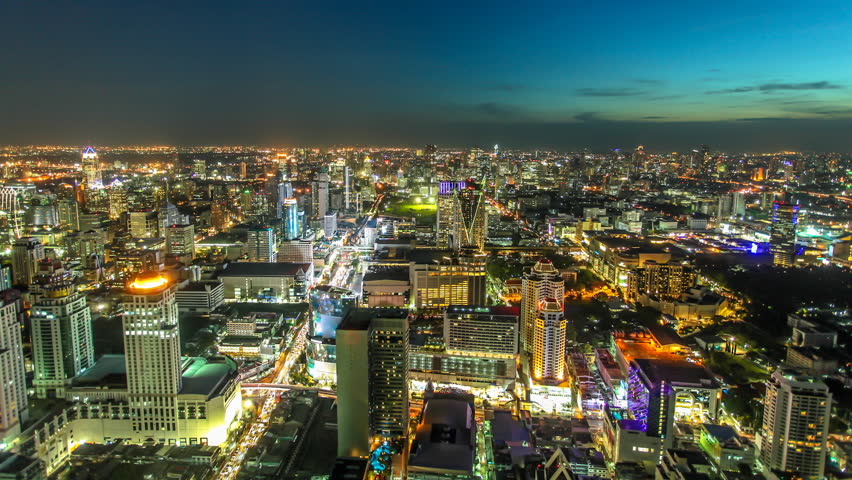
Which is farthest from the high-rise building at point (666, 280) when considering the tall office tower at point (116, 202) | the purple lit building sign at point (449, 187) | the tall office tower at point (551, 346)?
the tall office tower at point (116, 202)

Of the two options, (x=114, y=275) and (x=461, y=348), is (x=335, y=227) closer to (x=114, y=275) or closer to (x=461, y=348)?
(x=114, y=275)

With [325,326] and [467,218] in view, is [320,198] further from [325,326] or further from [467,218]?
[325,326]

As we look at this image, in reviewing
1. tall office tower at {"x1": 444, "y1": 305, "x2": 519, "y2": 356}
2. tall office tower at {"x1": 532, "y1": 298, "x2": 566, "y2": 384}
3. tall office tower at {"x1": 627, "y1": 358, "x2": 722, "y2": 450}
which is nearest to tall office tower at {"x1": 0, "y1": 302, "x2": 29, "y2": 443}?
tall office tower at {"x1": 444, "y1": 305, "x2": 519, "y2": 356}

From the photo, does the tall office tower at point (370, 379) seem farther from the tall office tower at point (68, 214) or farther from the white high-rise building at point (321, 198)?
the white high-rise building at point (321, 198)

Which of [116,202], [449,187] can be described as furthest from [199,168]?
[449,187]

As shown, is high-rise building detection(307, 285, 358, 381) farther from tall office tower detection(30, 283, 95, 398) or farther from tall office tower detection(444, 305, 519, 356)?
tall office tower detection(30, 283, 95, 398)

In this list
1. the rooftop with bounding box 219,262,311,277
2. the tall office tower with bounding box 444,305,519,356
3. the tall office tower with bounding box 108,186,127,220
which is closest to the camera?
the tall office tower with bounding box 444,305,519,356

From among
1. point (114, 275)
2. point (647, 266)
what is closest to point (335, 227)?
point (114, 275)
